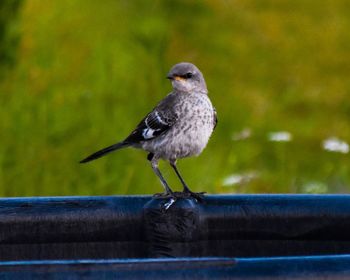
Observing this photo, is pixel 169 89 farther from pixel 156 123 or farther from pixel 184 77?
pixel 156 123

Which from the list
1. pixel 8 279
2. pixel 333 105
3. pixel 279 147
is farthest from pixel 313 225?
pixel 333 105

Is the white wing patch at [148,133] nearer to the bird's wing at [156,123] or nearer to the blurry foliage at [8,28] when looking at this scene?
the bird's wing at [156,123]

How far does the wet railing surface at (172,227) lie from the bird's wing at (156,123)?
128cm

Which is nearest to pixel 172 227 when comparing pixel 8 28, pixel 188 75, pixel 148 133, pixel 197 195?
pixel 197 195

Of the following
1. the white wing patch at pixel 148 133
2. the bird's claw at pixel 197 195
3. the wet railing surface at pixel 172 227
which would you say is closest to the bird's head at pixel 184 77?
the white wing patch at pixel 148 133

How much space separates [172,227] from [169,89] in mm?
2849

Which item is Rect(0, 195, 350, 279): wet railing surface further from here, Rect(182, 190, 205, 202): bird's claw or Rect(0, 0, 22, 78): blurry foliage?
Rect(0, 0, 22, 78): blurry foliage

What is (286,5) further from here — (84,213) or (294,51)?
(84,213)

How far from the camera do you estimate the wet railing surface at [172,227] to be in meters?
2.48

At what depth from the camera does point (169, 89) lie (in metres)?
5.32

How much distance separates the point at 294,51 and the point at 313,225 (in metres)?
4.60

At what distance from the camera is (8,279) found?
167 cm

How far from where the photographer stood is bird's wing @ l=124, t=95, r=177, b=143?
151 inches

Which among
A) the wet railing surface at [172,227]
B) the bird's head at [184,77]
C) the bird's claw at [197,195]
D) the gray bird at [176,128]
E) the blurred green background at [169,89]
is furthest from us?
the blurred green background at [169,89]
